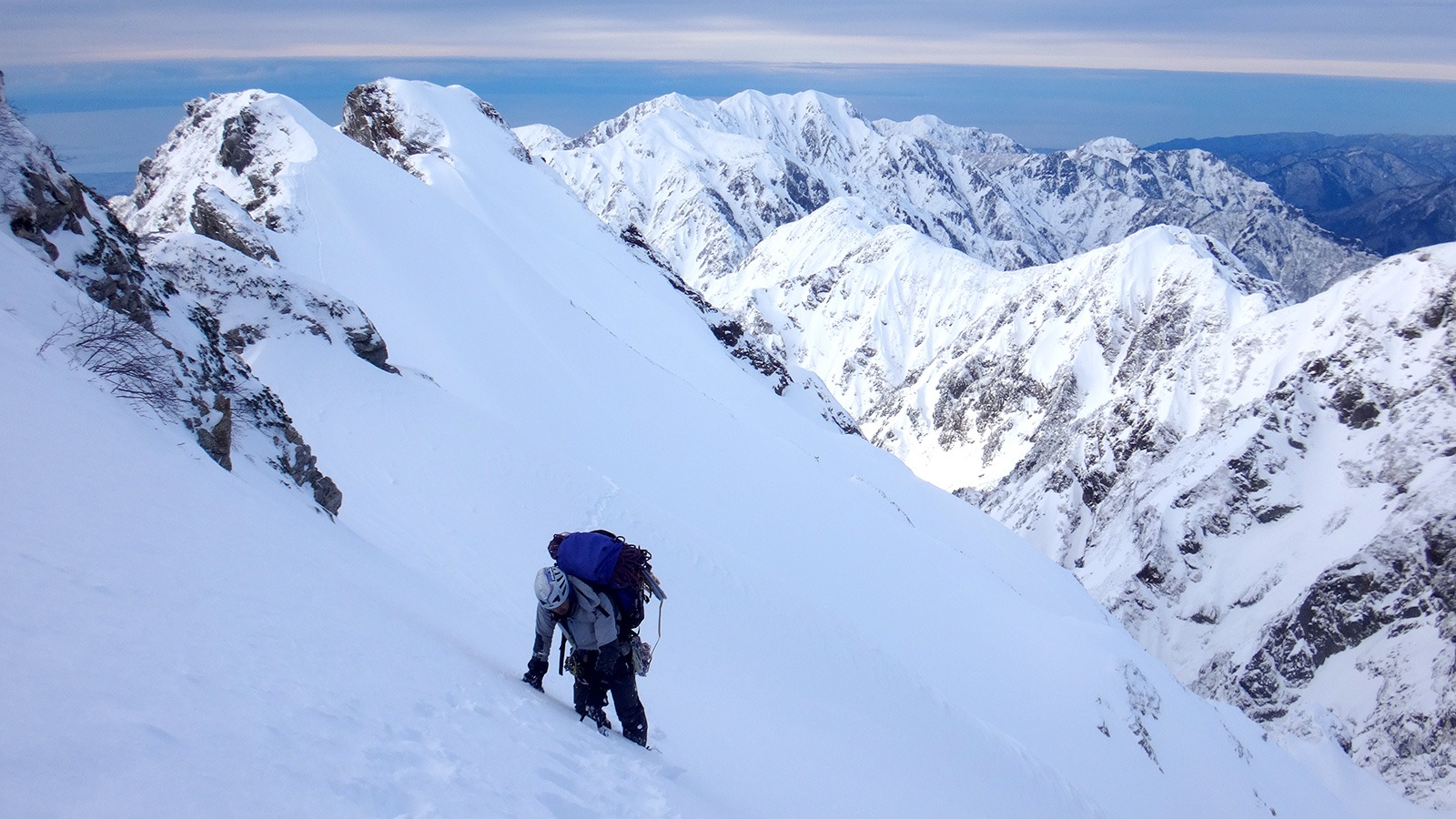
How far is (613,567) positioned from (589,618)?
47cm

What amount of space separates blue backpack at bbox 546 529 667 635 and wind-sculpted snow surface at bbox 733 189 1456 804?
58.0 m

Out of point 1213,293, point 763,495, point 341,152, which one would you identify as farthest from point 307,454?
point 1213,293

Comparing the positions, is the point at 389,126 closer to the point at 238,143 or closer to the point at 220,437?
the point at 238,143

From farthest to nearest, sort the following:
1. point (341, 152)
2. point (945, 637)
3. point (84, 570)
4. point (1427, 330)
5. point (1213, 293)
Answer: point (1213, 293) → point (1427, 330) → point (341, 152) → point (945, 637) → point (84, 570)

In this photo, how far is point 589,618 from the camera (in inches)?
255

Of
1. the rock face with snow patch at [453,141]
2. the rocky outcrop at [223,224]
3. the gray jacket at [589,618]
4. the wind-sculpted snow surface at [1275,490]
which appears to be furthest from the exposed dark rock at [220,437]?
the wind-sculpted snow surface at [1275,490]

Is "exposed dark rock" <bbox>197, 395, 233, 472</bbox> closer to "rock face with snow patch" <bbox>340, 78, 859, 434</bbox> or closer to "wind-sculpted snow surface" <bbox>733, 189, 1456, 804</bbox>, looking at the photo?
"rock face with snow patch" <bbox>340, 78, 859, 434</bbox>

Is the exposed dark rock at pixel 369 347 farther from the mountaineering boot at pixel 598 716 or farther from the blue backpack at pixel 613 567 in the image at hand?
the mountaineering boot at pixel 598 716

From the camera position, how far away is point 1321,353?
79.8m

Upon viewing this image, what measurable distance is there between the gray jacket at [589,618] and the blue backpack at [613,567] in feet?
0.23

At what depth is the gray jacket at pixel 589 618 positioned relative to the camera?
6465 millimetres

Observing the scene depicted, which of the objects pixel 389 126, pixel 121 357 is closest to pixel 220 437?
pixel 121 357

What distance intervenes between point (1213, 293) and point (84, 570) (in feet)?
456

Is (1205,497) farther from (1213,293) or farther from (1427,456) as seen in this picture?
(1213,293)
